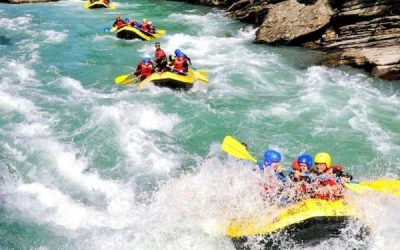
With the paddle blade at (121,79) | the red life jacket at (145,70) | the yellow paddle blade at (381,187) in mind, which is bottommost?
the paddle blade at (121,79)

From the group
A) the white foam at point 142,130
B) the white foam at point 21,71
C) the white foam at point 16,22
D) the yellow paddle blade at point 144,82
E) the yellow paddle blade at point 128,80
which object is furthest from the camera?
the white foam at point 16,22

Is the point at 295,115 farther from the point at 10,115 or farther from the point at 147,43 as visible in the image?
the point at 147,43

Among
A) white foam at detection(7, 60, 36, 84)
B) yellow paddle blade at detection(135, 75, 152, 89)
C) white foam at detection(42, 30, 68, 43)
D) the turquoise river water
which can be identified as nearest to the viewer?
the turquoise river water

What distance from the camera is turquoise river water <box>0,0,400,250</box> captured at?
7.52 metres

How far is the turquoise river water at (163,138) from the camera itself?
752 centimetres

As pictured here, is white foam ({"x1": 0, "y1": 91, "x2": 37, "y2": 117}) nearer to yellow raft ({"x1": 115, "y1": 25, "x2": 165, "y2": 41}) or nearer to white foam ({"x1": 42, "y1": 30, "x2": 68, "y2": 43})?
white foam ({"x1": 42, "y1": 30, "x2": 68, "y2": 43})

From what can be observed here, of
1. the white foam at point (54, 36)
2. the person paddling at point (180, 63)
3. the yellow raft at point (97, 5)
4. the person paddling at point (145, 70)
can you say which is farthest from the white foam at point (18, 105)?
the yellow raft at point (97, 5)

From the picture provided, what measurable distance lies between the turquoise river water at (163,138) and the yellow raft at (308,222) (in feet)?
0.56

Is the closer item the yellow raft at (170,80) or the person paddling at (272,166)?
the person paddling at (272,166)

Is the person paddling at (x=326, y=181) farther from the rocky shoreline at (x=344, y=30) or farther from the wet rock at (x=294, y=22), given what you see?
the wet rock at (x=294, y=22)

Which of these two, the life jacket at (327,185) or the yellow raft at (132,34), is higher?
the life jacket at (327,185)

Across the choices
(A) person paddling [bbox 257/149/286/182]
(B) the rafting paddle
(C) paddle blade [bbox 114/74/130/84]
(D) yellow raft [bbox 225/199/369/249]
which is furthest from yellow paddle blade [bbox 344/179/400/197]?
(C) paddle blade [bbox 114/74/130/84]

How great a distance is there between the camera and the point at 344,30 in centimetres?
1617

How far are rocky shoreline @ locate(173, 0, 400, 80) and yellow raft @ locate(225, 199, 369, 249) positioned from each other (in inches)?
321
